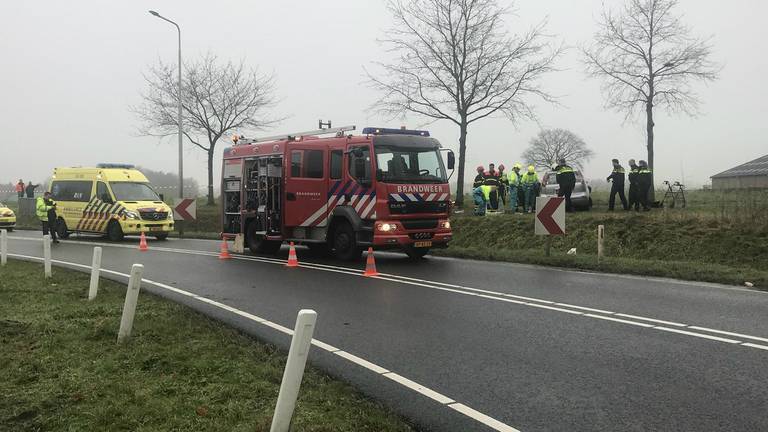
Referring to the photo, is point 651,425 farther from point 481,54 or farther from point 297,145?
point 481,54

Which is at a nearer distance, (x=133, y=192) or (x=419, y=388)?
(x=419, y=388)

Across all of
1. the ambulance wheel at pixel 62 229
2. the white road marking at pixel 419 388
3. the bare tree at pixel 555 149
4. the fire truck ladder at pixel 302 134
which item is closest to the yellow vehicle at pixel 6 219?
the ambulance wheel at pixel 62 229

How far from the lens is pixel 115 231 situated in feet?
66.7

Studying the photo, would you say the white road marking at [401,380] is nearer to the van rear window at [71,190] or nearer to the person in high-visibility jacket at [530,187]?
the person in high-visibility jacket at [530,187]

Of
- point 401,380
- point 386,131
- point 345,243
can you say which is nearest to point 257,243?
point 345,243

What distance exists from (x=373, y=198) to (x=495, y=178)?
8.80 m

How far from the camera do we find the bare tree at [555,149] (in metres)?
86.5

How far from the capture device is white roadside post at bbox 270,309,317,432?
3417 millimetres

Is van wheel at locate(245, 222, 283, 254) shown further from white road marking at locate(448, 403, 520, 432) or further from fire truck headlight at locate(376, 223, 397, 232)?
white road marking at locate(448, 403, 520, 432)

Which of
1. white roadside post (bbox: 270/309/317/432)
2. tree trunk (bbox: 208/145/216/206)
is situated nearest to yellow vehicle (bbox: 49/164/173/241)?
tree trunk (bbox: 208/145/216/206)

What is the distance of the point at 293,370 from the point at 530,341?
3.27 m

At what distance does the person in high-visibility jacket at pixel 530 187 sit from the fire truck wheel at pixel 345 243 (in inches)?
341

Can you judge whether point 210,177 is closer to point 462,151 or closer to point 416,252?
point 462,151

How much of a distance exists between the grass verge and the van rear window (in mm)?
14680
